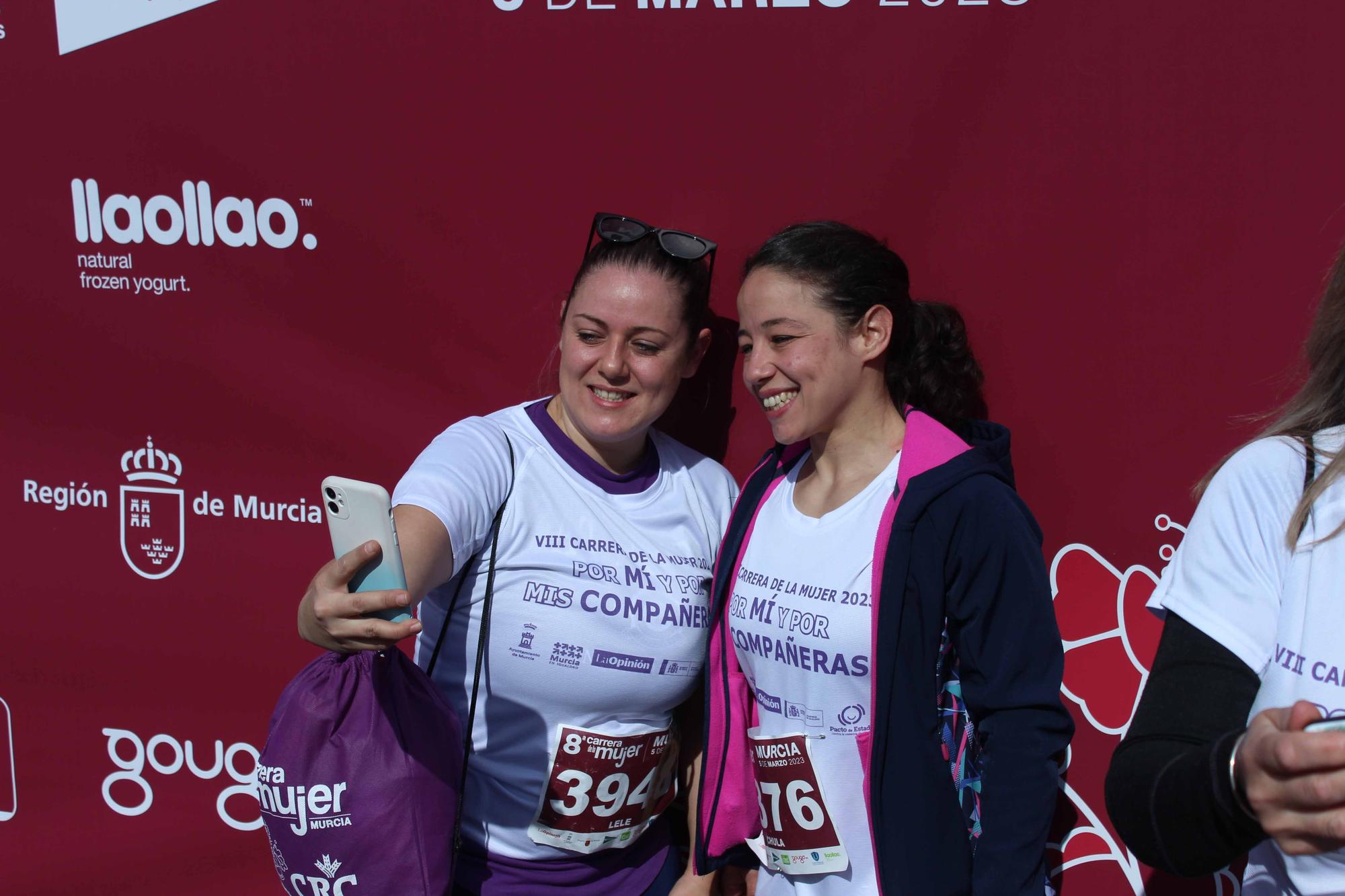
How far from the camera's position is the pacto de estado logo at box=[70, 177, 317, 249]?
2.25 metres

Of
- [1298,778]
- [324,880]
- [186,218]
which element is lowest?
[324,880]

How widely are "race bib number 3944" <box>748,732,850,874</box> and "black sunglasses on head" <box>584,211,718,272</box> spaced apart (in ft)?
2.75

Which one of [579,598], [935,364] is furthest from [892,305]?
[579,598]

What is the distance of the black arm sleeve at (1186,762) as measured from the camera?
893 mm

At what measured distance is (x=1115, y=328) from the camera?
6.54ft

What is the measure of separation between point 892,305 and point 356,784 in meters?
1.11

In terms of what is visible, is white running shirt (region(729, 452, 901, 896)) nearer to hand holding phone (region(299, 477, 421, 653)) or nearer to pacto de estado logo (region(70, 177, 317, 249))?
hand holding phone (region(299, 477, 421, 653))

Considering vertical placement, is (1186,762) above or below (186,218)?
below

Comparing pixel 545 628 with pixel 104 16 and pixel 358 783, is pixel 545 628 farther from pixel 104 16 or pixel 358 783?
pixel 104 16

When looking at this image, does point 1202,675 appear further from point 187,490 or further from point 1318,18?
point 187,490

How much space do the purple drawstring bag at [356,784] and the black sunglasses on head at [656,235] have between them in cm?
82

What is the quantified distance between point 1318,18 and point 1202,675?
4.82 ft

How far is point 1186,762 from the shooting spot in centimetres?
93

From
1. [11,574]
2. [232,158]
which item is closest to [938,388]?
[232,158]
